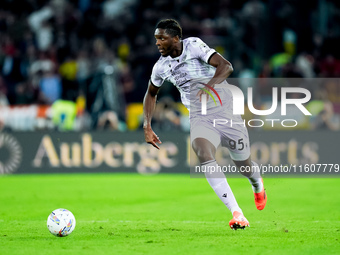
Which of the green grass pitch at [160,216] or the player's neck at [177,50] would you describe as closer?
the green grass pitch at [160,216]

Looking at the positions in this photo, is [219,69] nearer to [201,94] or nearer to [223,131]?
[201,94]

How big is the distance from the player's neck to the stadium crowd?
7540 millimetres

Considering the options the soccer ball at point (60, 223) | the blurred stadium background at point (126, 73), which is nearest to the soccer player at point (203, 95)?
the soccer ball at point (60, 223)

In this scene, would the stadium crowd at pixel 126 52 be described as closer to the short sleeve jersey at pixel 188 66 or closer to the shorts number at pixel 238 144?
the shorts number at pixel 238 144

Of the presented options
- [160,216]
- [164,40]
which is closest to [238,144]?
[164,40]

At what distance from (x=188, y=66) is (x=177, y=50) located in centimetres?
24

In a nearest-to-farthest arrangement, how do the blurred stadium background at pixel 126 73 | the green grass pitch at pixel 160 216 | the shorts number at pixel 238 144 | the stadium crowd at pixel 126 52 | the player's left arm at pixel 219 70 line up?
the green grass pitch at pixel 160 216, the player's left arm at pixel 219 70, the shorts number at pixel 238 144, the blurred stadium background at pixel 126 73, the stadium crowd at pixel 126 52

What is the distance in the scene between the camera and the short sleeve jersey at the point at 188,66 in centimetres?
838

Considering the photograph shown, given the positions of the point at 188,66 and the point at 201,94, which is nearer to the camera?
the point at 201,94

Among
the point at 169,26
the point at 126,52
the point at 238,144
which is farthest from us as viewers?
the point at 126,52

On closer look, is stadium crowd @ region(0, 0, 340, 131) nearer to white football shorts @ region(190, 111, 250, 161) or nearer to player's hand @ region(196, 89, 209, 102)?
white football shorts @ region(190, 111, 250, 161)

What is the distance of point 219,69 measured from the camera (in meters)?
8.03

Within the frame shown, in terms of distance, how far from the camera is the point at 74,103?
18.2m

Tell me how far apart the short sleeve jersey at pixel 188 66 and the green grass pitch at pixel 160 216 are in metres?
1.78
